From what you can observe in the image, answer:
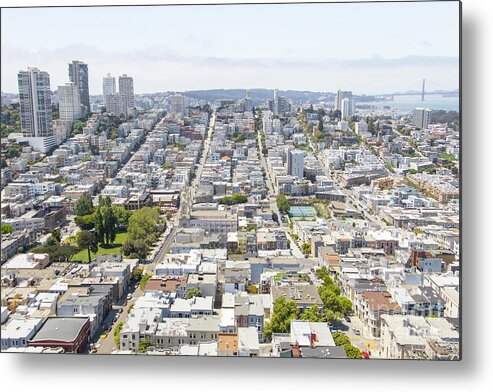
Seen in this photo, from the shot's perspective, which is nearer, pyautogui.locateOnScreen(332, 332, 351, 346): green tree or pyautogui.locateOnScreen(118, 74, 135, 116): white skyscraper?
pyautogui.locateOnScreen(332, 332, 351, 346): green tree

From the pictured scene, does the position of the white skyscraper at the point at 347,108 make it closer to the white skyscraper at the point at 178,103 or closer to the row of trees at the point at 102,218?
the white skyscraper at the point at 178,103

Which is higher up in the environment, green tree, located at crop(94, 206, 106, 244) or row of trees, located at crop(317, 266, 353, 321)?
green tree, located at crop(94, 206, 106, 244)

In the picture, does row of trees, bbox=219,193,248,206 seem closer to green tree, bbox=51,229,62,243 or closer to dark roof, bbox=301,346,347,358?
green tree, bbox=51,229,62,243

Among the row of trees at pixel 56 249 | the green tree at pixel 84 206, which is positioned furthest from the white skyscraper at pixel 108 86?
the row of trees at pixel 56 249

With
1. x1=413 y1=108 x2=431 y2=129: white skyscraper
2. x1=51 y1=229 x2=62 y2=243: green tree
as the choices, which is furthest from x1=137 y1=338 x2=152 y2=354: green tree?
x1=413 y1=108 x2=431 y2=129: white skyscraper

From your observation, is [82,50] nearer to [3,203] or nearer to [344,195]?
[3,203]

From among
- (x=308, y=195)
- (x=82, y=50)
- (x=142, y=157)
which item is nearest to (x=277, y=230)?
(x=308, y=195)

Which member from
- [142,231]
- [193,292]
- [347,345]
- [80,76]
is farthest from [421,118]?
[80,76]
